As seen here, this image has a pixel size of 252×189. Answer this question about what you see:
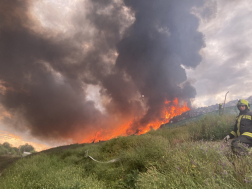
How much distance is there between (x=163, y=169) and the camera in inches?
206

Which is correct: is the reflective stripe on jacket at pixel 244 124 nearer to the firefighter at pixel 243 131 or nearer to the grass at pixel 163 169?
the firefighter at pixel 243 131

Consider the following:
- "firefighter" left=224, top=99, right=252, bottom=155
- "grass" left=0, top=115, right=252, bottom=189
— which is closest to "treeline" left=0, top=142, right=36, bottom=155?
"grass" left=0, top=115, right=252, bottom=189

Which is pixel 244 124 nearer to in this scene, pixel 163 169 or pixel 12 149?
pixel 163 169

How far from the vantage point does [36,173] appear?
8.38m

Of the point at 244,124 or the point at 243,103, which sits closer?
the point at 244,124

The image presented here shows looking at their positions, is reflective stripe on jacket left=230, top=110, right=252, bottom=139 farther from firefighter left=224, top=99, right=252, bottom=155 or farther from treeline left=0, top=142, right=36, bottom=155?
treeline left=0, top=142, right=36, bottom=155

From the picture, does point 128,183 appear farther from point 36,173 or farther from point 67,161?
point 67,161

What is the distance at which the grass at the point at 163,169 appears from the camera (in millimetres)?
3611

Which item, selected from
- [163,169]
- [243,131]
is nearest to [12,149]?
[163,169]

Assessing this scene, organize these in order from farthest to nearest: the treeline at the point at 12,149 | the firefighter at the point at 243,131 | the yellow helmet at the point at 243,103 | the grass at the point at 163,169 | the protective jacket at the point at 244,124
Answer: the treeline at the point at 12,149
the yellow helmet at the point at 243,103
the protective jacket at the point at 244,124
the firefighter at the point at 243,131
the grass at the point at 163,169

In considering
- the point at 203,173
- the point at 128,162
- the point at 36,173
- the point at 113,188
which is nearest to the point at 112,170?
the point at 128,162

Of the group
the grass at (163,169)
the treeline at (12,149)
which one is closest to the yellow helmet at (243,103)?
the grass at (163,169)

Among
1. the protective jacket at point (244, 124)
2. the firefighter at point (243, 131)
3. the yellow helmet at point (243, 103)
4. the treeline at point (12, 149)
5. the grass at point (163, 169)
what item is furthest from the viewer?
the treeline at point (12, 149)

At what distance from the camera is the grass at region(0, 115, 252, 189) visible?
3.61 m
